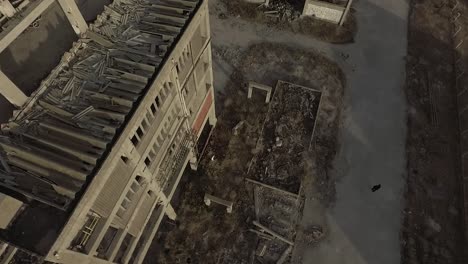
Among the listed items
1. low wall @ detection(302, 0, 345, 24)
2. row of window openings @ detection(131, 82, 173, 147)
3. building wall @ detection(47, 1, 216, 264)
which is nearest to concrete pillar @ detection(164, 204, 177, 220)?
building wall @ detection(47, 1, 216, 264)

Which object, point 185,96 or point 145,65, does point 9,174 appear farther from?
point 185,96

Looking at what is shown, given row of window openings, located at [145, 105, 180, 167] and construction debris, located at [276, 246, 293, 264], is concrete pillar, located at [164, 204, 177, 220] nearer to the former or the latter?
row of window openings, located at [145, 105, 180, 167]

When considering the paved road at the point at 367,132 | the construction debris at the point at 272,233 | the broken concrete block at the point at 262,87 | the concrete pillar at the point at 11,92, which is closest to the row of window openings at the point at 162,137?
the concrete pillar at the point at 11,92

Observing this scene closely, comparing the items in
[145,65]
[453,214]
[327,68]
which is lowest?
[145,65]

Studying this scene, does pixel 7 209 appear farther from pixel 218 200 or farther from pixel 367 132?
pixel 367 132

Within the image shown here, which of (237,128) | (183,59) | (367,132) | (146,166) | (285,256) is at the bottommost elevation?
(285,256)

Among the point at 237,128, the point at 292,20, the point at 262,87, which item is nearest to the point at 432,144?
the point at 262,87

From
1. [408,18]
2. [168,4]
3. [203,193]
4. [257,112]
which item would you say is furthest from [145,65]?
[408,18]
